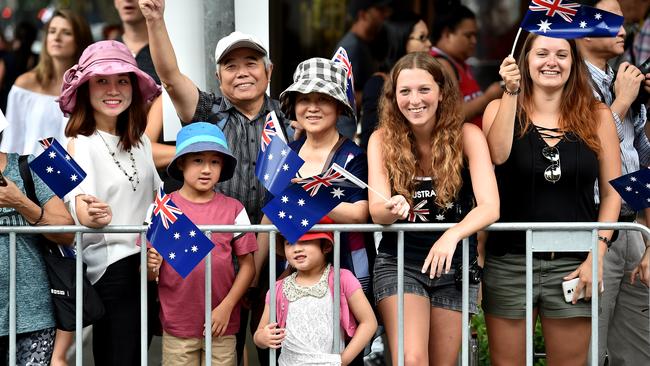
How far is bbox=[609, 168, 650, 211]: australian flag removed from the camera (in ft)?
17.6

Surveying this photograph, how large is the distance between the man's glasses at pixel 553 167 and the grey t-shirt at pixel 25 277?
88.8 inches

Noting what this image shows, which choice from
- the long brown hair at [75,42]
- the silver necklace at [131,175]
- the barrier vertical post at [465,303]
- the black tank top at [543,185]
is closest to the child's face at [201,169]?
the silver necklace at [131,175]

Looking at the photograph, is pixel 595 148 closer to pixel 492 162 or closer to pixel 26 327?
pixel 492 162

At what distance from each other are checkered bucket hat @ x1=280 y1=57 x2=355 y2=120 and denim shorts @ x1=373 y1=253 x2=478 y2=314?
81cm

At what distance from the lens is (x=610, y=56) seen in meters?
6.43

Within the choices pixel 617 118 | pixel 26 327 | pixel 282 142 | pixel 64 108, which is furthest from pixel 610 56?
pixel 26 327

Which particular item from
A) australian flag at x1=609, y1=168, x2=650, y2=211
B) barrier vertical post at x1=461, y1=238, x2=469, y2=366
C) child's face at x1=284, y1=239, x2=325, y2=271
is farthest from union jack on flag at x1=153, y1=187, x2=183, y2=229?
australian flag at x1=609, y1=168, x2=650, y2=211

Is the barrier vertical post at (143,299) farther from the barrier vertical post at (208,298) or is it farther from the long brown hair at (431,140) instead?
the long brown hair at (431,140)

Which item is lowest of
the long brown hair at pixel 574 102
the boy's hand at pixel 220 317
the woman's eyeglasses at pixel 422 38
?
the boy's hand at pixel 220 317

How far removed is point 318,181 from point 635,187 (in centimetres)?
142

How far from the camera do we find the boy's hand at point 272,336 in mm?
5375

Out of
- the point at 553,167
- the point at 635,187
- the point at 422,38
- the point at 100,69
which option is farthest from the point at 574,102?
the point at 422,38

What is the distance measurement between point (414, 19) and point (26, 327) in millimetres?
4411

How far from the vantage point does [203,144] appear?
18.2 feet
